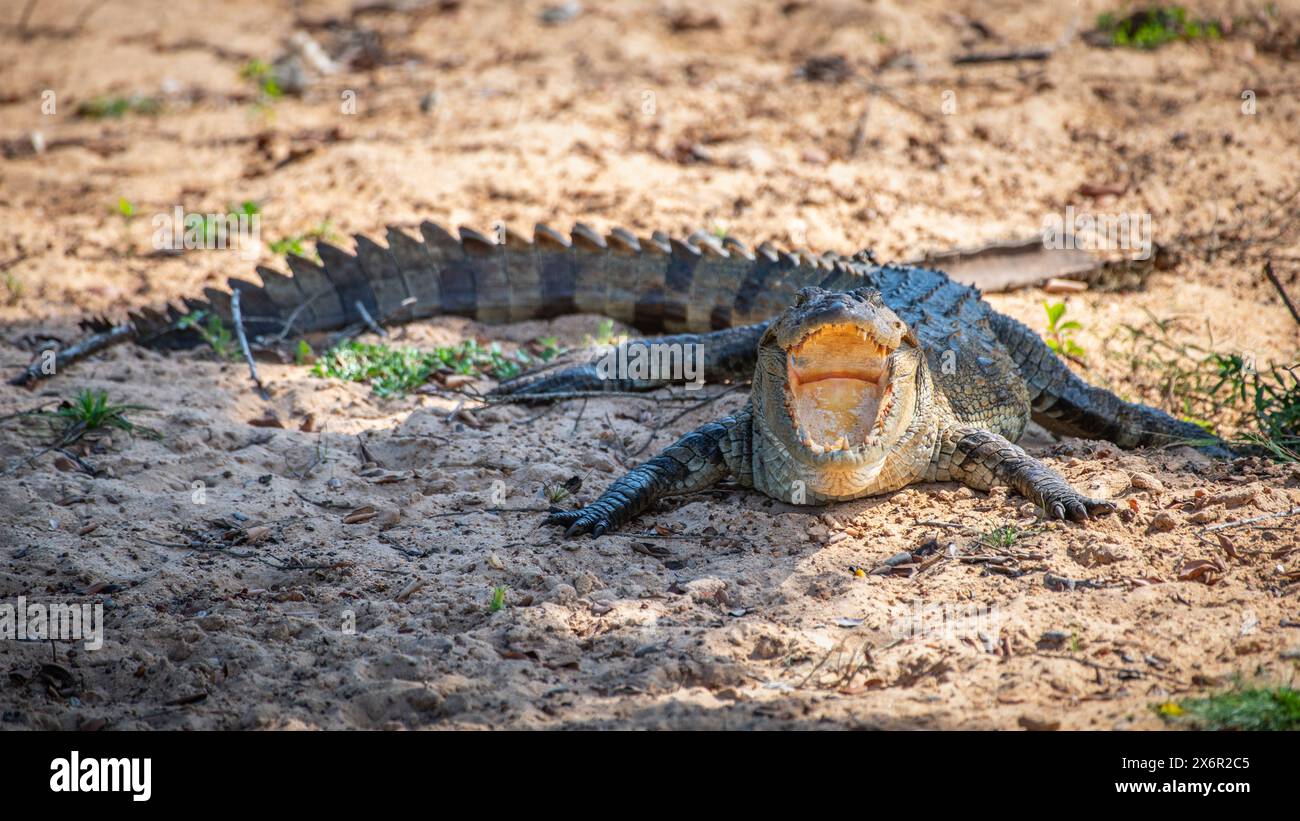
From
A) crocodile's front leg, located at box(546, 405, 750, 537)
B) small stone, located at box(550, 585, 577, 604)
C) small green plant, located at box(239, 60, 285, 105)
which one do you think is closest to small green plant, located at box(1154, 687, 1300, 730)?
small stone, located at box(550, 585, 577, 604)

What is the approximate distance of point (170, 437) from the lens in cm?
479

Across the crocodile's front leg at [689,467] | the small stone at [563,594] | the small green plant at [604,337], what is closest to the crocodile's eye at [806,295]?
the crocodile's front leg at [689,467]

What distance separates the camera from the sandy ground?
319 cm

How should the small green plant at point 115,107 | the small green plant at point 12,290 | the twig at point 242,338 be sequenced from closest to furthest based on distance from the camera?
the twig at point 242,338 → the small green plant at point 12,290 → the small green plant at point 115,107

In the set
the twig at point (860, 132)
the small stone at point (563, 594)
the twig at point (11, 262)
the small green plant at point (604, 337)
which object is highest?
the twig at point (860, 132)

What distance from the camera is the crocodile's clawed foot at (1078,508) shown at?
3.91m

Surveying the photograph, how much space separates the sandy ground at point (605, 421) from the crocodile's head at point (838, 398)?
0.18 m

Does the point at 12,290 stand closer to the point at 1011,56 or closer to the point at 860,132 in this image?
the point at 860,132

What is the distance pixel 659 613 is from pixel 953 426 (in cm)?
162

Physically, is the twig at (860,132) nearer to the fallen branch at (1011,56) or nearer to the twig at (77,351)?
the fallen branch at (1011,56)

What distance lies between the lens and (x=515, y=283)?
6.45m

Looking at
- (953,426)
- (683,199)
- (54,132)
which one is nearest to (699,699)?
(953,426)

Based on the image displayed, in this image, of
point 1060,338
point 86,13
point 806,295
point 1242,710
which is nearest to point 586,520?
point 806,295

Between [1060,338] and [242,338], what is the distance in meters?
4.38
